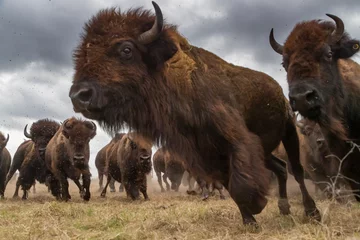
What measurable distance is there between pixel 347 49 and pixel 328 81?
0.76 m

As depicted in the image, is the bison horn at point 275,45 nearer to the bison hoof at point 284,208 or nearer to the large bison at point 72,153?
the bison hoof at point 284,208

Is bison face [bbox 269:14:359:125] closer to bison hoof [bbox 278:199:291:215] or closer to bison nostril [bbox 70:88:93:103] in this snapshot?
bison hoof [bbox 278:199:291:215]

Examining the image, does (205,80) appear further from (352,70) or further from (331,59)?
(352,70)

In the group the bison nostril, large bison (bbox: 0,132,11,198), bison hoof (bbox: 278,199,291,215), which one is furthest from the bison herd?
large bison (bbox: 0,132,11,198)

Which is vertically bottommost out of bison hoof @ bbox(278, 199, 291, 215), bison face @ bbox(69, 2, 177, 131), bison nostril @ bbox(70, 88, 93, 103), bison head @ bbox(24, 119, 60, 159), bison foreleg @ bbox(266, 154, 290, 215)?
bison hoof @ bbox(278, 199, 291, 215)

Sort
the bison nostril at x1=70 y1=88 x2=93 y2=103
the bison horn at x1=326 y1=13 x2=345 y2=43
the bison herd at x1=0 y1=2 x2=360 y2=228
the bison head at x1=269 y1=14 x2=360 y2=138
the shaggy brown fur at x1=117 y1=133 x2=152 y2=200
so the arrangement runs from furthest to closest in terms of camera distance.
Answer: the shaggy brown fur at x1=117 y1=133 x2=152 y2=200 → the bison horn at x1=326 y1=13 x2=345 y2=43 → the bison head at x1=269 y1=14 x2=360 y2=138 → the bison herd at x1=0 y1=2 x2=360 y2=228 → the bison nostril at x1=70 y1=88 x2=93 y2=103

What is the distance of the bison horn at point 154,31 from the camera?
4.68m

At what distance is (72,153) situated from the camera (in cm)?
1295

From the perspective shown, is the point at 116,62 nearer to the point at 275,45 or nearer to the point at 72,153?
the point at 275,45

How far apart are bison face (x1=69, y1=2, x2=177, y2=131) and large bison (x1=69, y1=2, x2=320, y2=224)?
0.01 m

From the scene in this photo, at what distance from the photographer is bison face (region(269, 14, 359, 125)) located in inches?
196

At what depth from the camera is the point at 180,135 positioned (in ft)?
16.2

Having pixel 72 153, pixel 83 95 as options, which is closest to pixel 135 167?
pixel 72 153

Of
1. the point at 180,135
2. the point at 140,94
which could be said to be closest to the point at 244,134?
the point at 180,135
